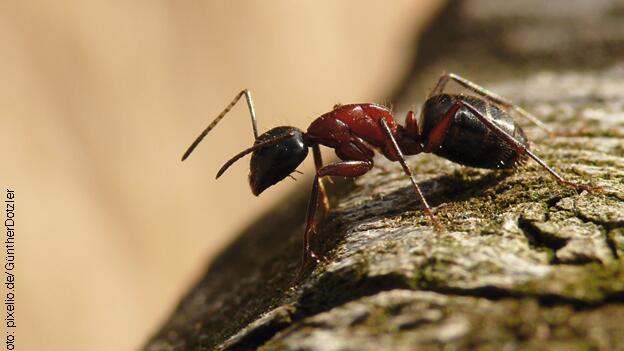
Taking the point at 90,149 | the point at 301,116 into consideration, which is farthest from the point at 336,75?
the point at 90,149

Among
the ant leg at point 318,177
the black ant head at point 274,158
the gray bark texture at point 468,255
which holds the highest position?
the black ant head at point 274,158

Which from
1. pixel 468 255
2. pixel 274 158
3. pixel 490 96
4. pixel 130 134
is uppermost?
pixel 130 134

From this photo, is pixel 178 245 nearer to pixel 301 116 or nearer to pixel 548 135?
pixel 301 116

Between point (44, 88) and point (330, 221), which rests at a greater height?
point (44, 88)

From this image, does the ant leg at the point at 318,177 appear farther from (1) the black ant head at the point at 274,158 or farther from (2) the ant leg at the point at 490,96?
(2) the ant leg at the point at 490,96

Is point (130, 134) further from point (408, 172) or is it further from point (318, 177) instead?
point (408, 172)

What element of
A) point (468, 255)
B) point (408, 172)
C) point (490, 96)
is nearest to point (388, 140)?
point (408, 172)

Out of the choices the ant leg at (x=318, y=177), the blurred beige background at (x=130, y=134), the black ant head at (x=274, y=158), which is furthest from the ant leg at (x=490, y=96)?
the blurred beige background at (x=130, y=134)
